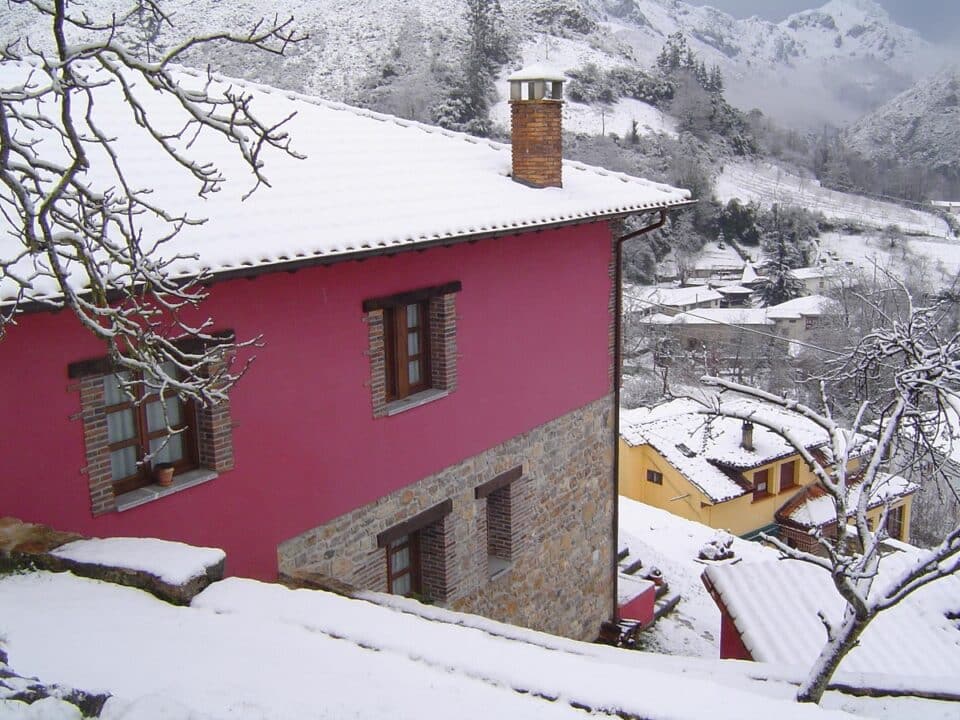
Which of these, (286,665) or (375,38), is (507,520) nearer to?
(286,665)

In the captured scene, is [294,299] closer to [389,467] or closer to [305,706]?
[389,467]

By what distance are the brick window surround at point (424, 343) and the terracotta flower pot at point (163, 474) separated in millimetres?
1950

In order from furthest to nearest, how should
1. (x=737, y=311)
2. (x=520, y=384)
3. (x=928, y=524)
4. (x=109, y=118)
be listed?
(x=737, y=311)
(x=928, y=524)
(x=520, y=384)
(x=109, y=118)

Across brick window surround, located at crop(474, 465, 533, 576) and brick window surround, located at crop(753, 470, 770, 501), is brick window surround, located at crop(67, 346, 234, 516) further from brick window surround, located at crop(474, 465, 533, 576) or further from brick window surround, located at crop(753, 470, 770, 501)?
brick window surround, located at crop(753, 470, 770, 501)

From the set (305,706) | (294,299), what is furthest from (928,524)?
(305,706)

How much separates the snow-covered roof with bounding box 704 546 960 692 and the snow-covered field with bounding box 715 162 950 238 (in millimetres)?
47264

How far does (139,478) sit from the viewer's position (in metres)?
6.24

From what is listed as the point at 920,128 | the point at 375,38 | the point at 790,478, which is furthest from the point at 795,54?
the point at 790,478

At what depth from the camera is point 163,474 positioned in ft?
20.3

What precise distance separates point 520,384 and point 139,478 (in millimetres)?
4248

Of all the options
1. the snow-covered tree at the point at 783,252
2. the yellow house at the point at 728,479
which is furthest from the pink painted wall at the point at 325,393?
the snow-covered tree at the point at 783,252

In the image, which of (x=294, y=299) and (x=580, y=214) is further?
(x=580, y=214)

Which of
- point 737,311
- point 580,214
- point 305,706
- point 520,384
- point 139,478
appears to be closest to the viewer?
point 305,706

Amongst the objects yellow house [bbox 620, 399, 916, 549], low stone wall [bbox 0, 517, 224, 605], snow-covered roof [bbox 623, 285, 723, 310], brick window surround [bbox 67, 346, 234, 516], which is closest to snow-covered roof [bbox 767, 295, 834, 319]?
snow-covered roof [bbox 623, 285, 723, 310]
